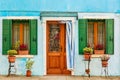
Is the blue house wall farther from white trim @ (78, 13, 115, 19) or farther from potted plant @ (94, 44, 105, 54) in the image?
potted plant @ (94, 44, 105, 54)

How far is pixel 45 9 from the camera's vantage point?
2130 cm

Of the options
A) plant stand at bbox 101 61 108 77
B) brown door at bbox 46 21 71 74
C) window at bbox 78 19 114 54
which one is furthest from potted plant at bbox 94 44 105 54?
brown door at bbox 46 21 71 74

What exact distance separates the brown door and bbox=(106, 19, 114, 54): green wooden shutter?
205 cm

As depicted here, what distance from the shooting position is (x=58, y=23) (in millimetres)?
21453

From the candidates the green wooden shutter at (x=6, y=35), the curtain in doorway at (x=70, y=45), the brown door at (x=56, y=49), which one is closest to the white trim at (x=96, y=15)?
the curtain in doorway at (x=70, y=45)

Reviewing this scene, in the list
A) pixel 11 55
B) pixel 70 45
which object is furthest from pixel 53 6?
pixel 11 55

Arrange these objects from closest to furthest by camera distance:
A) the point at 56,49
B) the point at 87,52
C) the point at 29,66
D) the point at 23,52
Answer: the point at 87,52
the point at 29,66
the point at 23,52
the point at 56,49

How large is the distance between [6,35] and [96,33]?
13.9 ft

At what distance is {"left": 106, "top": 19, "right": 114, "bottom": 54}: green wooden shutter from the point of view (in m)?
21.1

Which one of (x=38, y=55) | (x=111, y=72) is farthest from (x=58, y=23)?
(x=111, y=72)

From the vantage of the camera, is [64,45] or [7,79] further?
[64,45]

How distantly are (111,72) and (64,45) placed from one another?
101 inches

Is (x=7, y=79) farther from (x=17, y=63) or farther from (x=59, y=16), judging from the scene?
(x=59, y=16)

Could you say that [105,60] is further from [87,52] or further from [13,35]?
[13,35]
